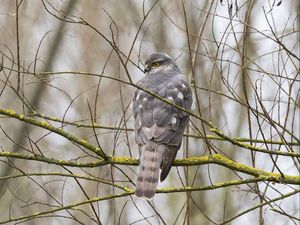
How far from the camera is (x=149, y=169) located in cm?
623

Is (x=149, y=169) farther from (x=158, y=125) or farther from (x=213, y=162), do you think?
(x=213, y=162)

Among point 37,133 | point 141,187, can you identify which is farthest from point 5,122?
point 141,187

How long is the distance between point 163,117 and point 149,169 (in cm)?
72

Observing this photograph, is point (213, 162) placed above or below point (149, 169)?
→ below

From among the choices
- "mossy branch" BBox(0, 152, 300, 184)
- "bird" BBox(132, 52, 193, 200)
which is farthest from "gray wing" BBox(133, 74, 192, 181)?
"mossy branch" BBox(0, 152, 300, 184)

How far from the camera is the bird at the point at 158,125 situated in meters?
6.18

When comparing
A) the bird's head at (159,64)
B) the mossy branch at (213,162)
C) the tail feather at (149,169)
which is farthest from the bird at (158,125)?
the mossy branch at (213,162)

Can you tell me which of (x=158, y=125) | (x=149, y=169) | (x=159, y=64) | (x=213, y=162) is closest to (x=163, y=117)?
(x=158, y=125)

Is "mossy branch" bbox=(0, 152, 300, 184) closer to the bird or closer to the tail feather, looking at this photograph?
the tail feather

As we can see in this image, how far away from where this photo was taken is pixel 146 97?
698cm

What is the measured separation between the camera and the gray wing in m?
6.55

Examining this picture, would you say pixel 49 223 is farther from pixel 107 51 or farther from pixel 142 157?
pixel 142 157

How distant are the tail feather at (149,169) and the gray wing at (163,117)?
0.18ft

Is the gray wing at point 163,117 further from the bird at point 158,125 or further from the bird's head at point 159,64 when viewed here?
the bird's head at point 159,64
